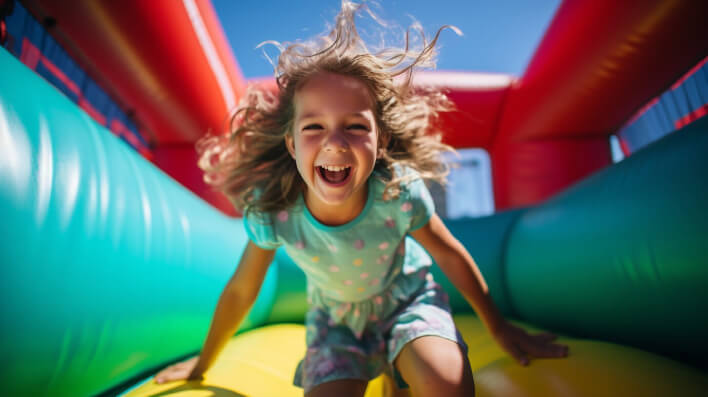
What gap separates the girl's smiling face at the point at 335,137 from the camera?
592 millimetres

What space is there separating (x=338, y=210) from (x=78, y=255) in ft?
1.43

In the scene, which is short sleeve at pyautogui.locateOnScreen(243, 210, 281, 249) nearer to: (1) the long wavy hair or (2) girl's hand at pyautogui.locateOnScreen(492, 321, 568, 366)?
(1) the long wavy hair

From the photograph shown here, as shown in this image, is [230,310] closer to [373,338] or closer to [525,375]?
[373,338]

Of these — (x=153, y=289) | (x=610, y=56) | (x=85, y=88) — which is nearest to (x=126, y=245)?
(x=153, y=289)

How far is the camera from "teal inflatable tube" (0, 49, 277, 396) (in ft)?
1.63

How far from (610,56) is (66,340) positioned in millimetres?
1612

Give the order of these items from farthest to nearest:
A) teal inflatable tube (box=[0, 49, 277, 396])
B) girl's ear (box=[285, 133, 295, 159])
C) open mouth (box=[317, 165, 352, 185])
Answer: girl's ear (box=[285, 133, 295, 159]) < open mouth (box=[317, 165, 352, 185]) < teal inflatable tube (box=[0, 49, 277, 396])

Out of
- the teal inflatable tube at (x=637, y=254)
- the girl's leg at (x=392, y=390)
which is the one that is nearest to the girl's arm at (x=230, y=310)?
the girl's leg at (x=392, y=390)

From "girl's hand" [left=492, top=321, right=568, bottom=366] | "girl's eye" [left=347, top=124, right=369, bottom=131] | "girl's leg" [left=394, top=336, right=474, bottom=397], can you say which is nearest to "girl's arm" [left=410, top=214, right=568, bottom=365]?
"girl's hand" [left=492, top=321, right=568, bottom=366]

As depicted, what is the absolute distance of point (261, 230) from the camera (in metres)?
0.70

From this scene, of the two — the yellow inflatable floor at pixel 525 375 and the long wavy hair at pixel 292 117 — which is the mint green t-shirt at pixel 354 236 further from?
the yellow inflatable floor at pixel 525 375

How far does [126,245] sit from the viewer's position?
674 millimetres

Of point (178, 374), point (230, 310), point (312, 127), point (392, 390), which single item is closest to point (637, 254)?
point (392, 390)

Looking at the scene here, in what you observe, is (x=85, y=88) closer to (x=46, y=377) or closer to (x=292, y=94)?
(x=292, y=94)
